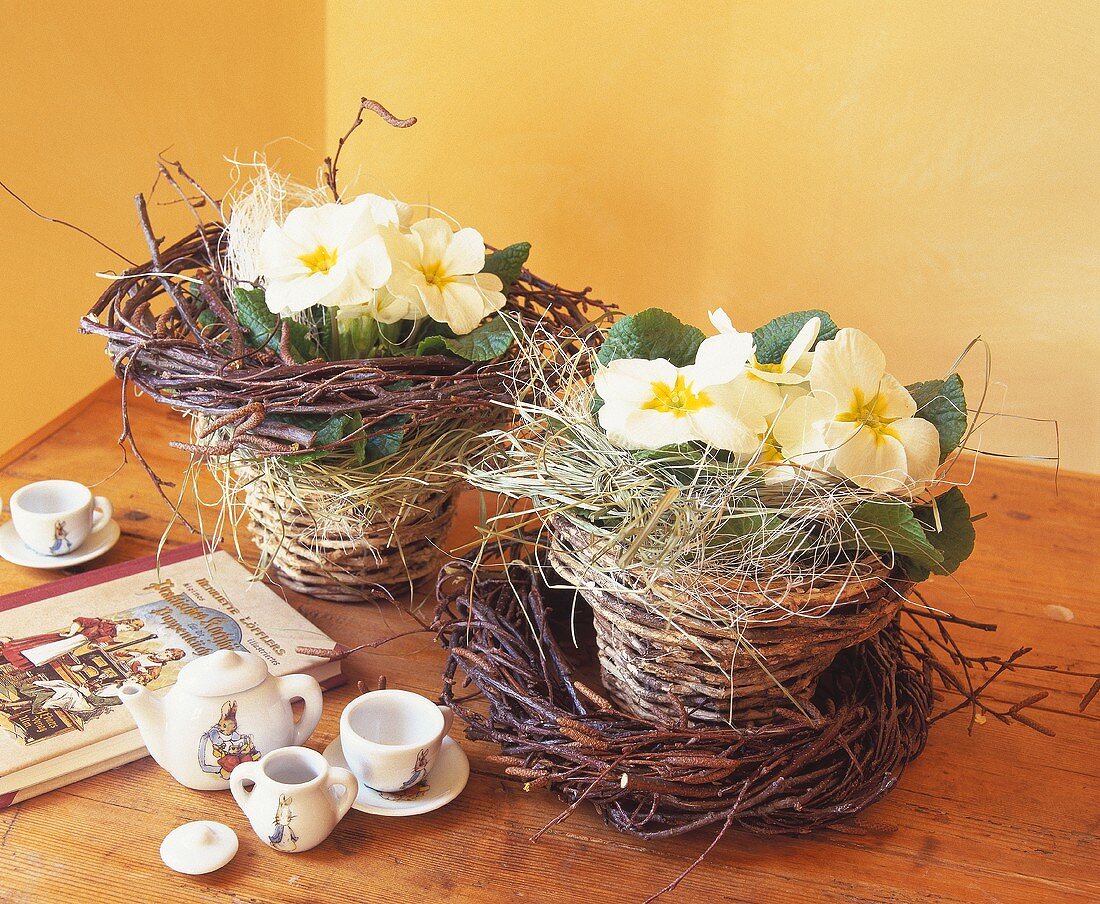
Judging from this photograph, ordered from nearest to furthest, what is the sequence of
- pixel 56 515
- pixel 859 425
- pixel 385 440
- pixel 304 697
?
1. pixel 859 425
2. pixel 304 697
3. pixel 385 440
4. pixel 56 515

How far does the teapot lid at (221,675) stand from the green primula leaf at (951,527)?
485 millimetres

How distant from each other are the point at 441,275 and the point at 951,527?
46cm

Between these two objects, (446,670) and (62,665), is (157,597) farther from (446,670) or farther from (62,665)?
(446,670)

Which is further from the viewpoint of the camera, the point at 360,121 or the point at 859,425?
the point at 360,121

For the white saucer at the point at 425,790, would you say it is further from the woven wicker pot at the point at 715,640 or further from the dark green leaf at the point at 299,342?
the dark green leaf at the point at 299,342

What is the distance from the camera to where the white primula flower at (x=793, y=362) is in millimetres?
677

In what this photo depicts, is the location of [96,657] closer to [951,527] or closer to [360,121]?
[360,121]

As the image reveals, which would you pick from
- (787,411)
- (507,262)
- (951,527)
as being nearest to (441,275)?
(507,262)

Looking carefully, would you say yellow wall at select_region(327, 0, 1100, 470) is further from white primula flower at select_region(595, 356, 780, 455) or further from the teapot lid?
the teapot lid

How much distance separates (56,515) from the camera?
100cm

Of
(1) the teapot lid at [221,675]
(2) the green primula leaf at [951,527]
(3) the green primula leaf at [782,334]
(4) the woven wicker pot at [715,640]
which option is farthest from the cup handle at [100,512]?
(2) the green primula leaf at [951,527]

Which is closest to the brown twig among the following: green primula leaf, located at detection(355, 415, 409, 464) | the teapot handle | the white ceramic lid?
green primula leaf, located at detection(355, 415, 409, 464)

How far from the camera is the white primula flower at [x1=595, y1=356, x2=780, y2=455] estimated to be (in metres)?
0.66

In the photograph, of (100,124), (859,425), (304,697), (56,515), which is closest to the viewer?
(859,425)
